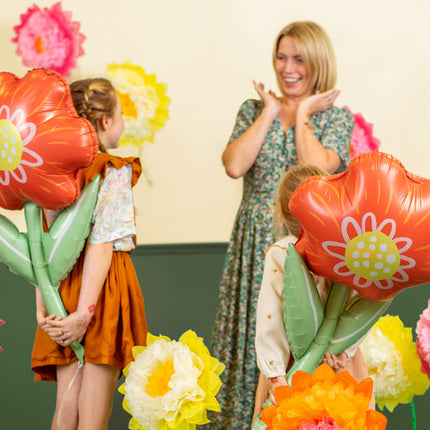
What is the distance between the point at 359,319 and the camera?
1.25m

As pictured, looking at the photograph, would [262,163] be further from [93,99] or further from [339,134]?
[93,99]

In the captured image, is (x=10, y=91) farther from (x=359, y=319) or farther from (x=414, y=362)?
(x=414, y=362)

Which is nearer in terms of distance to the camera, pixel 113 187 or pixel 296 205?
pixel 296 205

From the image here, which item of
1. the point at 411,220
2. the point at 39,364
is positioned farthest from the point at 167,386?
the point at 411,220

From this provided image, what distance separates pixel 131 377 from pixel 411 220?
0.66 m

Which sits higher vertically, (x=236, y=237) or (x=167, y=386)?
(x=236, y=237)

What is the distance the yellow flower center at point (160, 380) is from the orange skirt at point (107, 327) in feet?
0.43

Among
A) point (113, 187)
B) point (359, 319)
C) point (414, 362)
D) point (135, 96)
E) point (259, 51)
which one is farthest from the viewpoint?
point (259, 51)

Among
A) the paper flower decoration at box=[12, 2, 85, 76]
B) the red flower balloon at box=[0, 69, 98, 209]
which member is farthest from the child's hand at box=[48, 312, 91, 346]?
the paper flower decoration at box=[12, 2, 85, 76]

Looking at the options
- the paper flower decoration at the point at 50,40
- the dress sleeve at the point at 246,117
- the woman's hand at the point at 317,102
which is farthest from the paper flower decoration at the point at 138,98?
the woman's hand at the point at 317,102

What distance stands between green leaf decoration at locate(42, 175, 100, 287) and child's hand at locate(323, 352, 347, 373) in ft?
1.87

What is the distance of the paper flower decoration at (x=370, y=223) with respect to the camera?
1.09 m

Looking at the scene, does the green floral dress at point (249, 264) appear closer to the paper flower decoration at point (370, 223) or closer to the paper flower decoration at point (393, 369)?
the paper flower decoration at point (393, 369)

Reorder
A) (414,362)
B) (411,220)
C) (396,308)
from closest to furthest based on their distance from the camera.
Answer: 1. (411,220)
2. (414,362)
3. (396,308)
